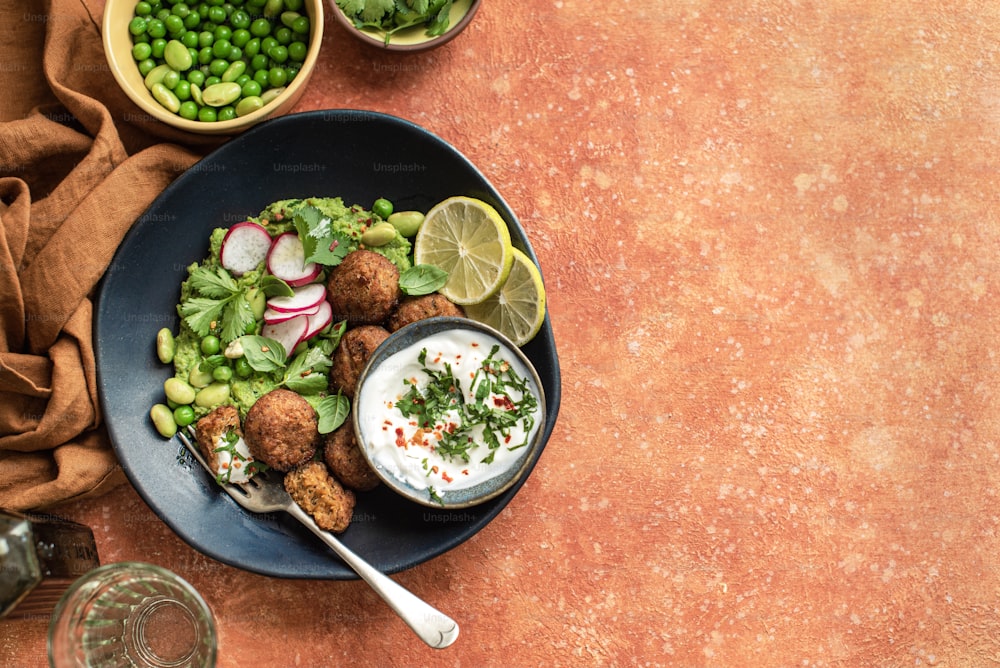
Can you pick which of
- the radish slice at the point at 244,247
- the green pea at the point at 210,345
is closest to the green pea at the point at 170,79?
the radish slice at the point at 244,247

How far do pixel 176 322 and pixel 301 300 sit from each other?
597 mm

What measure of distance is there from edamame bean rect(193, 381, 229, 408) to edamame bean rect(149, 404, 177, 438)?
0.43 ft

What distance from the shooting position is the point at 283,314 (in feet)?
10.5

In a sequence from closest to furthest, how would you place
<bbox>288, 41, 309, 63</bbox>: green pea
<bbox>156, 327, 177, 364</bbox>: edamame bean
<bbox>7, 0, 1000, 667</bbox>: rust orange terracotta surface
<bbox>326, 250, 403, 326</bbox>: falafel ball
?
<bbox>326, 250, 403, 326</bbox>: falafel ball < <bbox>156, 327, 177, 364</bbox>: edamame bean < <bbox>288, 41, 309, 63</bbox>: green pea < <bbox>7, 0, 1000, 667</bbox>: rust orange terracotta surface

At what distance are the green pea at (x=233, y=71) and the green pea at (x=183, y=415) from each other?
1382 millimetres

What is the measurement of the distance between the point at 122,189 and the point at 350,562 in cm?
176

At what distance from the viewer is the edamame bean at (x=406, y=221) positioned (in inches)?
134

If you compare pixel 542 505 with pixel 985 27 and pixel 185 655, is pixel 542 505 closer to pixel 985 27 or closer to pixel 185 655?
pixel 185 655

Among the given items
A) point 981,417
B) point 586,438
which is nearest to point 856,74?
point 981,417

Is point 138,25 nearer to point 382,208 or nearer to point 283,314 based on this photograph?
point 382,208

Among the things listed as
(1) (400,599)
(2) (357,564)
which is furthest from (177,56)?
(1) (400,599)

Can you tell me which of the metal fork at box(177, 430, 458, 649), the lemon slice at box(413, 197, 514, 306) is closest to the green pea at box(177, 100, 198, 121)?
the lemon slice at box(413, 197, 514, 306)

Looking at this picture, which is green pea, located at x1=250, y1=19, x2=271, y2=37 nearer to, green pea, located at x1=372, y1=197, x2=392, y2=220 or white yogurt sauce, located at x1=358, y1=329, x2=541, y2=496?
green pea, located at x1=372, y1=197, x2=392, y2=220

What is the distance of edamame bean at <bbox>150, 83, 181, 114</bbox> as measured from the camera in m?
3.31
